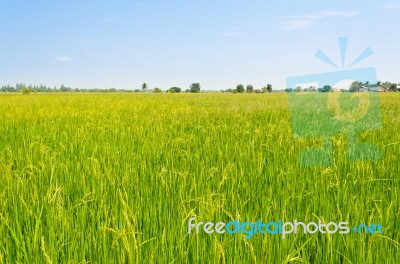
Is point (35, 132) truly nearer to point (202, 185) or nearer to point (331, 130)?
point (202, 185)

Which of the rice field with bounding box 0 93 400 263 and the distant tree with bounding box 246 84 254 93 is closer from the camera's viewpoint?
the rice field with bounding box 0 93 400 263

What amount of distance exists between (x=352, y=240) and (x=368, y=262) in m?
0.16

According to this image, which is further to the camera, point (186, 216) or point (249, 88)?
point (249, 88)

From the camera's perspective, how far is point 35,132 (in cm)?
557

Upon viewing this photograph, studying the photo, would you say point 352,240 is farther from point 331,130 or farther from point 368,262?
point 331,130

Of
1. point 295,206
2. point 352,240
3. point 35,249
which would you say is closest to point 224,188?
point 295,206

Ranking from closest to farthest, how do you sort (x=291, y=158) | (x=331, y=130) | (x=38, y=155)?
(x=291, y=158)
(x=38, y=155)
(x=331, y=130)

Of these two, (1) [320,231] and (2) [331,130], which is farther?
(2) [331,130]

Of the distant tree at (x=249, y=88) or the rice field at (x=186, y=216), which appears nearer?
the rice field at (x=186, y=216)

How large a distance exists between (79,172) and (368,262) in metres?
2.24

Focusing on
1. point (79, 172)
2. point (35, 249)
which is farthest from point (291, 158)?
point (35, 249)

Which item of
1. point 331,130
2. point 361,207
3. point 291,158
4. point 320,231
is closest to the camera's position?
point 320,231

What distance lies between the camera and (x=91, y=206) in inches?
83.5

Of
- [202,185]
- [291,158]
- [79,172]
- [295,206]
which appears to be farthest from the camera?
[291,158]
